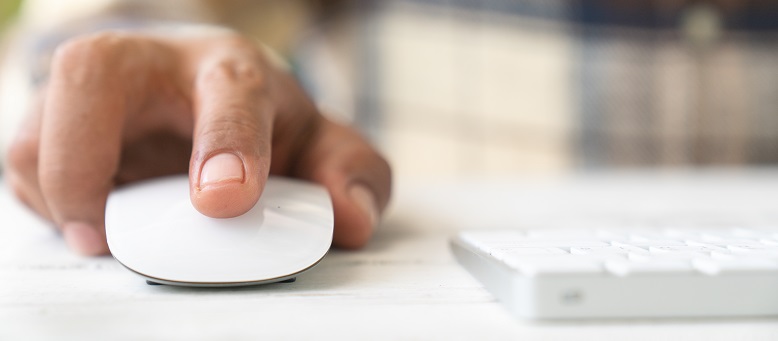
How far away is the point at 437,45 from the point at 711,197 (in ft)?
2.80

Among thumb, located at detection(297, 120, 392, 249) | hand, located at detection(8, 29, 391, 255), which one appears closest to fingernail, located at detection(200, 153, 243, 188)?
hand, located at detection(8, 29, 391, 255)

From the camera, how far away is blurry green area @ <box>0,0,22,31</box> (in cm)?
118

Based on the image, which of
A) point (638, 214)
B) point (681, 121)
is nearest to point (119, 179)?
point (638, 214)

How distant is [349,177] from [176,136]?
13 centimetres

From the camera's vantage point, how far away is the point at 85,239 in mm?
403

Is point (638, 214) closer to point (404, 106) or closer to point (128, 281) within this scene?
point (128, 281)

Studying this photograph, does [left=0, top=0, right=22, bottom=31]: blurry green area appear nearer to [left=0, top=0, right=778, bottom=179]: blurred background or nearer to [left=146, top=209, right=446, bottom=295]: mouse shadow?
[left=0, top=0, right=778, bottom=179]: blurred background

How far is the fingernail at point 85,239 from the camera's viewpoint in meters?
0.40

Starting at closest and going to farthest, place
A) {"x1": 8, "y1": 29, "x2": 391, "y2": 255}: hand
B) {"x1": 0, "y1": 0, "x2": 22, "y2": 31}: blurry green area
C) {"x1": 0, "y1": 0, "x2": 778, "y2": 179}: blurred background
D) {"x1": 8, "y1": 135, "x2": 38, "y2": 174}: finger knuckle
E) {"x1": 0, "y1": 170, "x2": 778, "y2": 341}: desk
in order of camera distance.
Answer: {"x1": 0, "y1": 170, "x2": 778, "y2": 341}: desk → {"x1": 8, "y1": 29, "x2": 391, "y2": 255}: hand → {"x1": 8, "y1": 135, "x2": 38, "y2": 174}: finger knuckle → {"x1": 0, "y1": 0, "x2": 22, "y2": 31}: blurry green area → {"x1": 0, "y1": 0, "x2": 778, "y2": 179}: blurred background

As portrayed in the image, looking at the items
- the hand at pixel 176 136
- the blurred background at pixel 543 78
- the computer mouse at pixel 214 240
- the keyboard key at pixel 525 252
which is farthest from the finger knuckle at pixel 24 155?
the blurred background at pixel 543 78

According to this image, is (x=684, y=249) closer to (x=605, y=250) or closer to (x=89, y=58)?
(x=605, y=250)

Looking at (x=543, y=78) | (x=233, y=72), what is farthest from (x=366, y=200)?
(x=543, y=78)

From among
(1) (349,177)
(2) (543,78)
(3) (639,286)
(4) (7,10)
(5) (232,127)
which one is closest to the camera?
(3) (639,286)

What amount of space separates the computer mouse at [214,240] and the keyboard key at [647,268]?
5.5 inches
